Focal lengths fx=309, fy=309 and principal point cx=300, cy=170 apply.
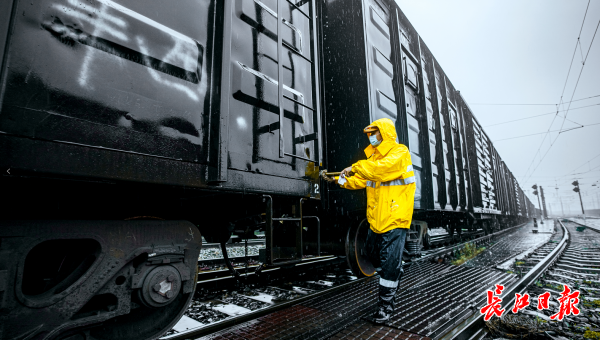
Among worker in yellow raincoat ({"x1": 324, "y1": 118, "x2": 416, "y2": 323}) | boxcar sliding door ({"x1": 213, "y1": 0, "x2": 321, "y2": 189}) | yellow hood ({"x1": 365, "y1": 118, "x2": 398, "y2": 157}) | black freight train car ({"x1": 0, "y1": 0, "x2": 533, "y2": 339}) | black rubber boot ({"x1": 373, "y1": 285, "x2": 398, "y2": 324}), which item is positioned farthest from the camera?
yellow hood ({"x1": 365, "y1": 118, "x2": 398, "y2": 157})

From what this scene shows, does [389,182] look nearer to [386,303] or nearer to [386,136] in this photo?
[386,136]

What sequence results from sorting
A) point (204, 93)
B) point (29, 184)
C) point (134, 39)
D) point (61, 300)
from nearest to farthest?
point (61, 300), point (29, 184), point (134, 39), point (204, 93)

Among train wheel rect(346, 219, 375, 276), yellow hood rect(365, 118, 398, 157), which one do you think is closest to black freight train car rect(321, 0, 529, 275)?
train wheel rect(346, 219, 375, 276)

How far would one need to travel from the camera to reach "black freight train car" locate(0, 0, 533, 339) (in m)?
1.35

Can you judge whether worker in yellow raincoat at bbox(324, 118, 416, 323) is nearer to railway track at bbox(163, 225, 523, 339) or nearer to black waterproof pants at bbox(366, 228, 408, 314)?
black waterproof pants at bbox(366, 228, 408, 314)

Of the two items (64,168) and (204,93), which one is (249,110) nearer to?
(204,93)

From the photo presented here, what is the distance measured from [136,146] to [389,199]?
6.92ft

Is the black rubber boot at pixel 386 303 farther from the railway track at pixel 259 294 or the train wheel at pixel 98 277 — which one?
the train wheel at pixel 98 277

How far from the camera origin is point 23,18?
132 centimetres

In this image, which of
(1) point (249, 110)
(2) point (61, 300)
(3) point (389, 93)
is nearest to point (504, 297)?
(3) point (389, 93)

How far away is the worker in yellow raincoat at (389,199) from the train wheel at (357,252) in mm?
1058

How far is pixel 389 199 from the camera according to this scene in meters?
2.83

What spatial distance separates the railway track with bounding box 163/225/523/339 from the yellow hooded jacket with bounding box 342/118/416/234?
1.11 meters

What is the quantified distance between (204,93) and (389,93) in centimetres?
319
